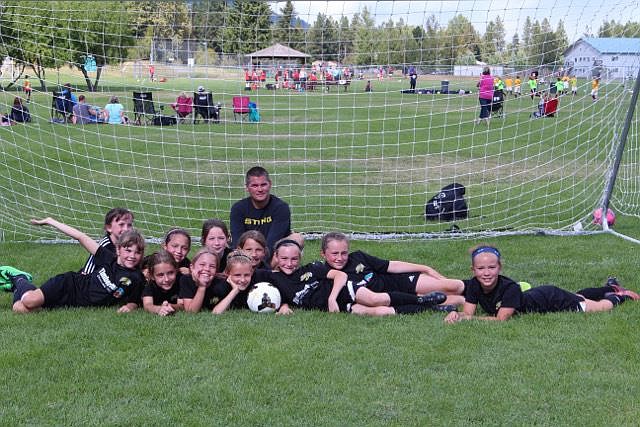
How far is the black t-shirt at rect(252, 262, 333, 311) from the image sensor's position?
6.17m

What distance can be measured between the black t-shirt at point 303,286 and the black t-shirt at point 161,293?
0.67 metres

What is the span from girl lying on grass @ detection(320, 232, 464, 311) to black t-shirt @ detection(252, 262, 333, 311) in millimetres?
187

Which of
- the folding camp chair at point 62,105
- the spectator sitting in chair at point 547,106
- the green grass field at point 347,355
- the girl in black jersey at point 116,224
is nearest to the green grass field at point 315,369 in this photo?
the green grass field at point 347,355

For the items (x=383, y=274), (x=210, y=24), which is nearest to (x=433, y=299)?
(x=383, y=274)

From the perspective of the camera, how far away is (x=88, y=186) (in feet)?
41.0

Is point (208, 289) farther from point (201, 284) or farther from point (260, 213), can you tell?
point (260, 213)

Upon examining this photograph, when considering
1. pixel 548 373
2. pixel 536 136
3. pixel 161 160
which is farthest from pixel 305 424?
pixel 161 160

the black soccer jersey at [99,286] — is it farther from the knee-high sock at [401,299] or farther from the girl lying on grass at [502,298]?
the girl lying on grass at [502,298]

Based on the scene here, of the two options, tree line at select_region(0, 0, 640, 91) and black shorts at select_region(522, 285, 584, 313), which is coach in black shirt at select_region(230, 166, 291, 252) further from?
tree line at select_region(0, 0, 640, 91)

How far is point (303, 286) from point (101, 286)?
165 centimetres

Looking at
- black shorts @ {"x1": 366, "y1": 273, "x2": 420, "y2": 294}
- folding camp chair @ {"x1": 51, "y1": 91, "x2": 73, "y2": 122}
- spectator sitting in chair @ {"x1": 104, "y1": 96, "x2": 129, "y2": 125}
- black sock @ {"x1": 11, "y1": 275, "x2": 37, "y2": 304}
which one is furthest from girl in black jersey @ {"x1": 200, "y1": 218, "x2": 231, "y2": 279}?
spectator sitting in chair @ {"x1": 104, "y1": 96, "x2": 129, "y2": 125}

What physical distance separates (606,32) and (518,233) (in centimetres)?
263

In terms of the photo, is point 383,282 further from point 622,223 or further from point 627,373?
point 622,223

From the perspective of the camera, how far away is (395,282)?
6.47 meters
